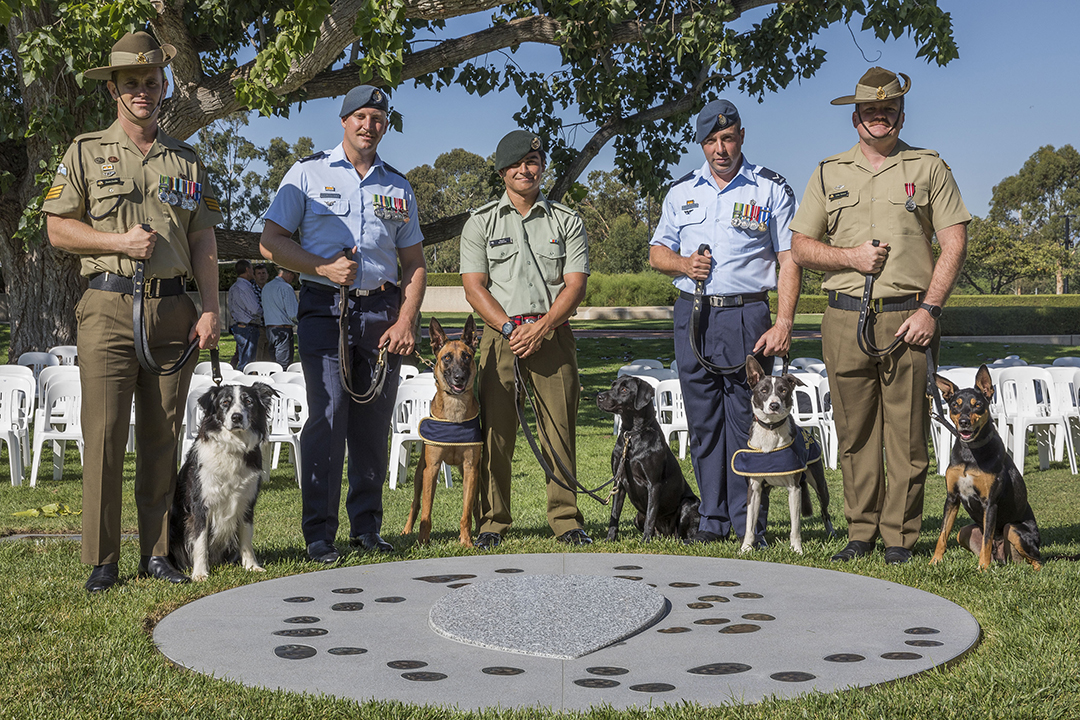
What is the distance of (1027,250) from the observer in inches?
1911

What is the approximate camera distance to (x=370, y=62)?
27.8ft

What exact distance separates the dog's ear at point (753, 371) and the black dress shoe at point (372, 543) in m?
2.22

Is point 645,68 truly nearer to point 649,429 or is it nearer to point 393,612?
point 649,429

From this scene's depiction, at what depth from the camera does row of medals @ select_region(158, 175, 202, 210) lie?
4719 millimetres

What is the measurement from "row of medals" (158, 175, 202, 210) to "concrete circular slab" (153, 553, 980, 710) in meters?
1.86

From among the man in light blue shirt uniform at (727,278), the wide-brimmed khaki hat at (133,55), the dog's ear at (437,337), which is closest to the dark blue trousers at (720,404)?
the man in light blue shirt uniform at (727,278)

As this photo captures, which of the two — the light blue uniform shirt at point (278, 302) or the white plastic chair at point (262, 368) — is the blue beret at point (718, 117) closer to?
the white plastic chair at point (262, 368)

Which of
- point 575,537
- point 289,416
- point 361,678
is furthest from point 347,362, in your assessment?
point 289,416

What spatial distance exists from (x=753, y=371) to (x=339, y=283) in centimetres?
→ 225

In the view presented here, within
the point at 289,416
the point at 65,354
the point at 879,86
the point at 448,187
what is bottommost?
the point at 289,416

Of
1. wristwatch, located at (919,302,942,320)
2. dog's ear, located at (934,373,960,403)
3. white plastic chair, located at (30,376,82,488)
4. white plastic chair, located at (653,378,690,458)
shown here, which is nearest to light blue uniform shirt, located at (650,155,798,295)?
wristwatch, located at (919,302,942,320)

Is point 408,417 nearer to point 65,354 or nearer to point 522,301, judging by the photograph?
point 522,301

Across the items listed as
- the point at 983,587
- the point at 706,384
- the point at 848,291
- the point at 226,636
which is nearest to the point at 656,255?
the point at 706,384

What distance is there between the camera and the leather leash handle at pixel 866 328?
197 inches
